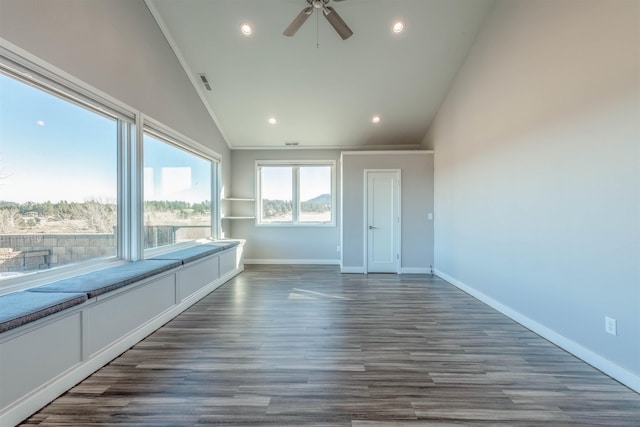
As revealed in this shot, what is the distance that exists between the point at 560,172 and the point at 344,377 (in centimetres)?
263

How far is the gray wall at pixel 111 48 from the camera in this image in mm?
2207

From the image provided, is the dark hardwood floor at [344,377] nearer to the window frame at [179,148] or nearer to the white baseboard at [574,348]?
the white baseboard at [574,348]

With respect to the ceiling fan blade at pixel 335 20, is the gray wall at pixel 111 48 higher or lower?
lower

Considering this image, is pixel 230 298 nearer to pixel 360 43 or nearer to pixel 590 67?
pixel 360 43

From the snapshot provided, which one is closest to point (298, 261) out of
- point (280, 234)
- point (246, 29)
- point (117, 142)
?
point (280, 234)

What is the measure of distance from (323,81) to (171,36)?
91.0 inches

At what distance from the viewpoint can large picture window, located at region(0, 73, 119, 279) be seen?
2.18 metres

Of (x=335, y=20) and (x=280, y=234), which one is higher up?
(x=335, y=20)

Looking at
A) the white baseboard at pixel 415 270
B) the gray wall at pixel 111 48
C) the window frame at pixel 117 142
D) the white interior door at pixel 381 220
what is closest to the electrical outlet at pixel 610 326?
the white baseboard at pixel 415 270

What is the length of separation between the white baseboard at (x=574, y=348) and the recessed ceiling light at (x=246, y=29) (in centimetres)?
487

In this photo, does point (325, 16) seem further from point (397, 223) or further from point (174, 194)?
point (397, 223)

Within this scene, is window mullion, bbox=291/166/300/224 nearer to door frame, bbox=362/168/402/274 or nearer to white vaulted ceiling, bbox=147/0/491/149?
white vaulted ceiling, bbox=147/0/491/149

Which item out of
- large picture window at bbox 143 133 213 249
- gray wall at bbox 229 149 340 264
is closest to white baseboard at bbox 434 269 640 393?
gray wall at bbox 229 149 340 264

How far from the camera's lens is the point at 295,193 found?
22.6ft
